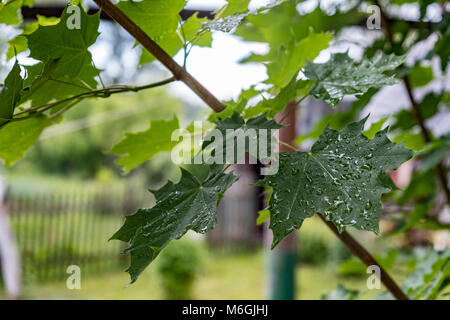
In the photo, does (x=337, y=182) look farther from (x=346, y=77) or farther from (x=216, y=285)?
(x=216, y=285)

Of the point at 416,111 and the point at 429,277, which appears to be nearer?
the point at 429,277

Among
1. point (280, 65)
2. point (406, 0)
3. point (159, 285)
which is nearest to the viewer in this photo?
point (280, 65)

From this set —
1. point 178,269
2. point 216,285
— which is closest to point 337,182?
point 178,269

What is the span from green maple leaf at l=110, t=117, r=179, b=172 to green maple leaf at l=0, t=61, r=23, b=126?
0.21 metres

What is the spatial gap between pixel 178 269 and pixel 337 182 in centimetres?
452

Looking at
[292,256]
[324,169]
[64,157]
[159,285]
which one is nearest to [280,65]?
[324,169]

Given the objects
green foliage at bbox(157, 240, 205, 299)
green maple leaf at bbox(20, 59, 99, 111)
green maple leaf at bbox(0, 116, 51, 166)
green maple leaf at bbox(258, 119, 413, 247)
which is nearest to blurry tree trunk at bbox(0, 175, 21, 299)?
green foliage at bbox(157, 240, 205, 299)

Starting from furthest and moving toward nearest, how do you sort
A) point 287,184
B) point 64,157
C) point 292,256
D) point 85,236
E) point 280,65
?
point 64,157 < point 85,236 < point 292,256 < point 280,65 < point 287,184

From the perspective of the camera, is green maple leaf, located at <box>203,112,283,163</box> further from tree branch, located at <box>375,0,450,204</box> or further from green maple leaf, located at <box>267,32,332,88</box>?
tree branch, located at <box>375,0,450,204</box>

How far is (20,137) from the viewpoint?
55 centimetres

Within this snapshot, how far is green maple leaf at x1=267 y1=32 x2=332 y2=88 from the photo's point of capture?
537mm
